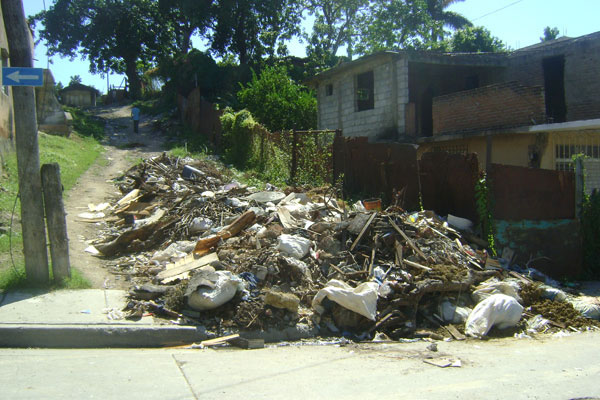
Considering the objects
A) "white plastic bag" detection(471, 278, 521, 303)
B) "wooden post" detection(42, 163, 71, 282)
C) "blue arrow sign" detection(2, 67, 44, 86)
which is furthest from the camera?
"white plastic bag" detection(471, 278, 521, 303)

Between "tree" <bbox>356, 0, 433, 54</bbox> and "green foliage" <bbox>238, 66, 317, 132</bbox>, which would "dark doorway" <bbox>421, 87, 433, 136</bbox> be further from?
"tree" <bbox>356, 0, 433, 54</bbox>

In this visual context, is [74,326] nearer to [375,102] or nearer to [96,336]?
[96,336]

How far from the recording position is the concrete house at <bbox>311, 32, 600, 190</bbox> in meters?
13.6

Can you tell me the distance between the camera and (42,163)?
1322 centimetres

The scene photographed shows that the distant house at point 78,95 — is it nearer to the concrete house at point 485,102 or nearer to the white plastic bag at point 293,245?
the concrete house at point 485,102

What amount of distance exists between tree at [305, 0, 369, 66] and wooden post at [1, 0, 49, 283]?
33.5m

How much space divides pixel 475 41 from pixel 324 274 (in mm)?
25167

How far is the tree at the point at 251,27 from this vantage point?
114ft

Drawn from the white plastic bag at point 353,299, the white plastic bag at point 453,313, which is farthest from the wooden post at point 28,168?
the white plastic bag at point 453,313

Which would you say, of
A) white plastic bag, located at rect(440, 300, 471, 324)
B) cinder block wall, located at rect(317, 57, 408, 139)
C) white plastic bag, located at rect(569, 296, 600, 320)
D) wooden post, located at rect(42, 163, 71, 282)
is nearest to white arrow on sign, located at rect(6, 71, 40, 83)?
wooden post, located at rect(42, 163, 71, 282)

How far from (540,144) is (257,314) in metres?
10.6

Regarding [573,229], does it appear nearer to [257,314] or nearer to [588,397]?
[588,397]

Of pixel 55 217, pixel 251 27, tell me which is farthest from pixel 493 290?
pixel 251 27

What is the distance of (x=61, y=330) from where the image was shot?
5.34 metres
